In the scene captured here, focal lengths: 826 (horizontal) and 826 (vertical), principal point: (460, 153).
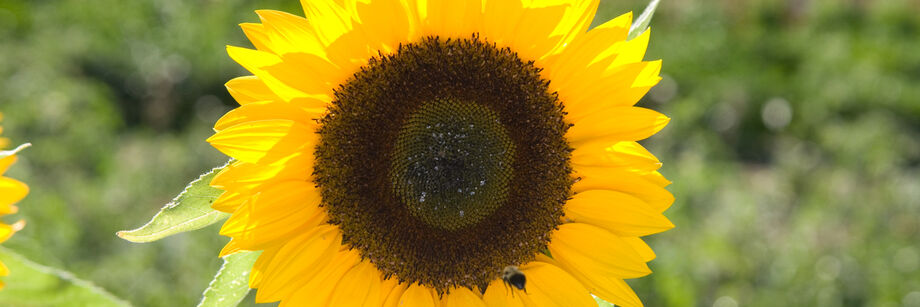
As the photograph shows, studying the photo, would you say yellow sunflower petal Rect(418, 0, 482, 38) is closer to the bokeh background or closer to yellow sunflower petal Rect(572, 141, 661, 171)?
yellow sunflower petal Rect(572, 141, 661, 171)

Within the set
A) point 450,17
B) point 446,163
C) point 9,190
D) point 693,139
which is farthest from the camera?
point 693,139

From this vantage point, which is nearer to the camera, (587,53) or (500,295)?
(587,53)

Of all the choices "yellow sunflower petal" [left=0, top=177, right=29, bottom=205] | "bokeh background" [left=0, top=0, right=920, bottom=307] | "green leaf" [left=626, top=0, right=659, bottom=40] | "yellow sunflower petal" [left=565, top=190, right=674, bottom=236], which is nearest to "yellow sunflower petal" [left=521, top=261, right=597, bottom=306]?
"yellow sunflower petal" [left=565, top=190, right=674, bottom=236]

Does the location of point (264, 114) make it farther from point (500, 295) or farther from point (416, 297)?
point (500, 295)

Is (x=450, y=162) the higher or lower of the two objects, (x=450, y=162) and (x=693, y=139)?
the lower

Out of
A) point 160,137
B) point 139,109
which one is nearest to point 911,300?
point 160,137

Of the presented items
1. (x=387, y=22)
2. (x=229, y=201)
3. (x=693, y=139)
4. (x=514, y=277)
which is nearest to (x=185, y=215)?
(x=229, y=201)

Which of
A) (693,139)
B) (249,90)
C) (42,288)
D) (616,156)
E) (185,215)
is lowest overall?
(42,288)

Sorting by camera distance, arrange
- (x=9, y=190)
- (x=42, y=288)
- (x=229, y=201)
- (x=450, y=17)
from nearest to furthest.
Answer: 1. (x=9, y=190)
2. (x=42, y=288)
3. (x=229, y=201)
4. (x=450, y=17)
